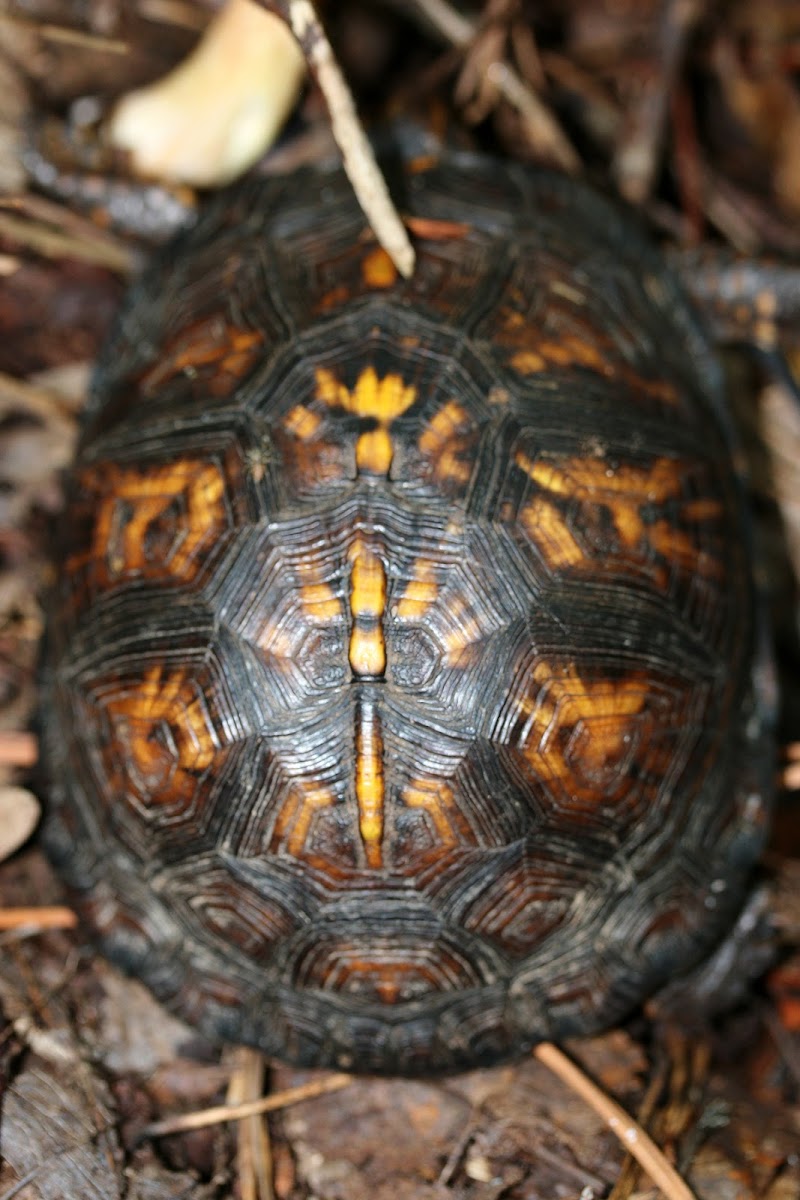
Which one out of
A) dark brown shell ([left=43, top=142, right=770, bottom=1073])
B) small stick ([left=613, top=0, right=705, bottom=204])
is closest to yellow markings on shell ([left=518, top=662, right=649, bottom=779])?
dark brown shell ([left=43, top=142, right=770, bottom=1073])

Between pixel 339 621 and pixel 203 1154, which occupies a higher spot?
pixel 339 621

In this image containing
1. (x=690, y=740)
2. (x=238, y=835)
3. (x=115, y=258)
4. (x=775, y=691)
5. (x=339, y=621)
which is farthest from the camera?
(x=115, y=258)

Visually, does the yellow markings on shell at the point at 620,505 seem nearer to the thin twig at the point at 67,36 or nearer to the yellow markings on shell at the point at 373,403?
the yellow markings on shell at the point at 373,403

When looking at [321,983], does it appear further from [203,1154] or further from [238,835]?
[203,1154]

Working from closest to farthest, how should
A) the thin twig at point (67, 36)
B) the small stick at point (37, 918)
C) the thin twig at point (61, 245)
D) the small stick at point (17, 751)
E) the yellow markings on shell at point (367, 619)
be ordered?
the yellow markings on shell at point (367, 619) → the small stick at point (37, 918) → the small stick at point (17, 751) → the thin twig at point (67, 36) → the thin twig at point (61, 245)

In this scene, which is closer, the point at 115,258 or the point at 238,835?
the point at 238,835

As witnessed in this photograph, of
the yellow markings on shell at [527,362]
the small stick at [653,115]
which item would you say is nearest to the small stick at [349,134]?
the yellow markings on shell at [527,362]

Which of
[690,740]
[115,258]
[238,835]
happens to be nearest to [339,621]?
[238,835]

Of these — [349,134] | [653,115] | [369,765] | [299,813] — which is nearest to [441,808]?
[369,765]
